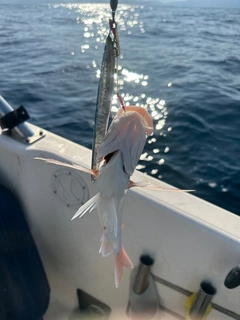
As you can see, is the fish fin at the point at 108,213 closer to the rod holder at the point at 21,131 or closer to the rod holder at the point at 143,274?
the rod holder at the point at 143,274

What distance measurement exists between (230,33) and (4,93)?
35.5 feet

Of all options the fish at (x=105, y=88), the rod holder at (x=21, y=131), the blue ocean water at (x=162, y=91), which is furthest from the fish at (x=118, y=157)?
the blue ocean water at (x=162, y=91)

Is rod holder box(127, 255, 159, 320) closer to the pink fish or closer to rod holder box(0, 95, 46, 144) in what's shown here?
the pink fish

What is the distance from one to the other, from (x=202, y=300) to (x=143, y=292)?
467mm

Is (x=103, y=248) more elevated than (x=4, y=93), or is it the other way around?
(x=103, y=248)

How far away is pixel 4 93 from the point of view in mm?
7535

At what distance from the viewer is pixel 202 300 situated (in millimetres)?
2027

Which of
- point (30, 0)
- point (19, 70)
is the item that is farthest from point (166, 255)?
point (30, 0)

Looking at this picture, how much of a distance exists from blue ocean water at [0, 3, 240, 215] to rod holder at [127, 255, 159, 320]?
196 centimetres

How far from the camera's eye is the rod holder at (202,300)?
202 centimetres

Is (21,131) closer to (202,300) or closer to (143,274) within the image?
(143,274)

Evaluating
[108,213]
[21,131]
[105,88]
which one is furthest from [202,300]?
[21,131]

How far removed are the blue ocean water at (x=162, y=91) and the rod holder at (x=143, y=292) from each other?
77.0 inches

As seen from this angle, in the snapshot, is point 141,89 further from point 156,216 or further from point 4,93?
point 156,216
